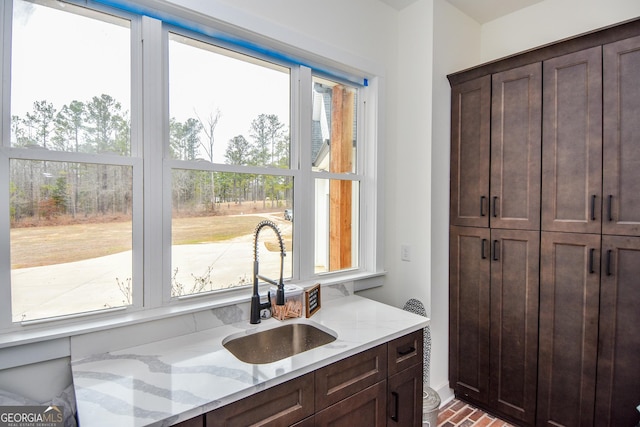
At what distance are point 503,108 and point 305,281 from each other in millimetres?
1688

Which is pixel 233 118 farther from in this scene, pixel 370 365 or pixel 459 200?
pixel 459 200

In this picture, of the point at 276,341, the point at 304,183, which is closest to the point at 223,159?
the point at 304,183

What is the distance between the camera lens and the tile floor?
7.07ft

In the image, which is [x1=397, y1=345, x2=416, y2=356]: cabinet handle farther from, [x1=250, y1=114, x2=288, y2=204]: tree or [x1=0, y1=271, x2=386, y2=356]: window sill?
[x1=250, y1=114, x2=288, y2=204]: tree

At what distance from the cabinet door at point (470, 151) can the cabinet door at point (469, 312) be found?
0.43 feet

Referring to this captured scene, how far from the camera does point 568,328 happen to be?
6.27 feet

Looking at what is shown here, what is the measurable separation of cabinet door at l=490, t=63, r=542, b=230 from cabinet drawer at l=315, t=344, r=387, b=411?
1.25m

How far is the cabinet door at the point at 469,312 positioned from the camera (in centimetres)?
225

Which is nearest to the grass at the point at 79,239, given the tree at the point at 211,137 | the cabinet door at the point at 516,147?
the tree at the point at 211,137

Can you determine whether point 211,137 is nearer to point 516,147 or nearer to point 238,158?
point 238,158

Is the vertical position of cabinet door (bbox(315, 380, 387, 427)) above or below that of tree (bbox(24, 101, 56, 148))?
below

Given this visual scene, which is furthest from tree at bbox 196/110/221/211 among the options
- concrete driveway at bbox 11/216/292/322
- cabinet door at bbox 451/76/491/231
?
cabinet door at bbox 451/76/491/231

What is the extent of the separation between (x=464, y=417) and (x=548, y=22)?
2.80 m

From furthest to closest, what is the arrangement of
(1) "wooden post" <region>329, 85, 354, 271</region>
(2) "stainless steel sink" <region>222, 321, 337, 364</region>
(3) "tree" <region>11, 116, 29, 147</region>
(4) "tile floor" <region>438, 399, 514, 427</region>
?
(1) "wooden post" <region>329, 85, 354, 271</region> → (4) "tile floor" <region>438, 399, 514, 427</region> → (2) "stainless steel sink" <region>222, 321, 337, 364</region> → (3) "tree" <region>11, 116, 29, 147</region>
